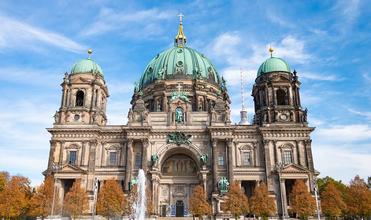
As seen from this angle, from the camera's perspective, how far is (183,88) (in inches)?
2474

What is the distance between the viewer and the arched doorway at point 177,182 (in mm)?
52375

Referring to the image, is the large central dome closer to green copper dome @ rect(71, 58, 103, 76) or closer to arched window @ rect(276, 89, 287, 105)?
green copper dome @ rect(71, 58, 103, 76)

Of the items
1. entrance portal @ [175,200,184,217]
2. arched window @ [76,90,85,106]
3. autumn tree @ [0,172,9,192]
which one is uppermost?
arched window @ [76,90,85,106]

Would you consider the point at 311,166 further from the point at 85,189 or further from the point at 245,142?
the point at 85,189

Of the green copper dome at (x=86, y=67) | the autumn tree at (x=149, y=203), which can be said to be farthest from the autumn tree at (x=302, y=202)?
the green copper dome at (x=86, y=67)

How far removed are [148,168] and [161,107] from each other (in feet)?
48.2

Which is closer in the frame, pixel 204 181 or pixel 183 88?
pixel 204 181

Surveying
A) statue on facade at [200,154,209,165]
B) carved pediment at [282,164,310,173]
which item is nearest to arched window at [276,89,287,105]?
carved pediment at [282,164,310,173]

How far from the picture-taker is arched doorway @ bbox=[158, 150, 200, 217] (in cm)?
5238

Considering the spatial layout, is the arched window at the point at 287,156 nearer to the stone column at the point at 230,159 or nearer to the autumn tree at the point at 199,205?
the stone column at the point at 230,159

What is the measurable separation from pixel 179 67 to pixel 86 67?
57.4 ft

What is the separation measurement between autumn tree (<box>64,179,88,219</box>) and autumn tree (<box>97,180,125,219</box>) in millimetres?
2090

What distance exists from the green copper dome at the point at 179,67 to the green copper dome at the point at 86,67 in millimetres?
12052

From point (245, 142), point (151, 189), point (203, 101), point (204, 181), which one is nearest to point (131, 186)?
point (151, 189)
